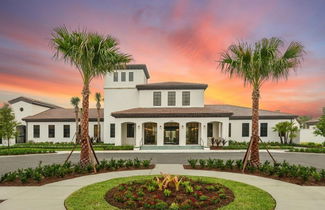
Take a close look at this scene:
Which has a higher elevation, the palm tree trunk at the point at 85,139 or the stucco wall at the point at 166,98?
the stucco wall at the point at 166,98

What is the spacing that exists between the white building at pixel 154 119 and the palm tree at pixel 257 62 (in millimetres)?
13806

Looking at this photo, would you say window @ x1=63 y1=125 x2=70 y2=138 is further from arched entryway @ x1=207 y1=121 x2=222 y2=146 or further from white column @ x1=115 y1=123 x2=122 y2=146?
arched entryway @ x1=207 y1=121 x2=222 y2=146

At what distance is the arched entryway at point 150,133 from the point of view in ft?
94.2

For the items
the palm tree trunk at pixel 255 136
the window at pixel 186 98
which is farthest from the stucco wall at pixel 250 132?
the palm tree trunk at pixel 255 136

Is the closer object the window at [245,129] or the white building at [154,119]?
the white building at [154,119]

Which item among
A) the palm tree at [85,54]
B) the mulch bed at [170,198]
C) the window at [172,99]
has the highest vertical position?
the palm tree at [85,54]

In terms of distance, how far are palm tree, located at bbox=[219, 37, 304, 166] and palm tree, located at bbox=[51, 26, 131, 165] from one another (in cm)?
710

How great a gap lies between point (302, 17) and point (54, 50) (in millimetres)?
18806

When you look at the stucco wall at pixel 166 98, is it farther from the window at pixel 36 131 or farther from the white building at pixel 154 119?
the window at pixel 36 131

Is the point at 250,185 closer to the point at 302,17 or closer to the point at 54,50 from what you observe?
the point at 54,50

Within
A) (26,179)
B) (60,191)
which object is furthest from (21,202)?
(26,179)

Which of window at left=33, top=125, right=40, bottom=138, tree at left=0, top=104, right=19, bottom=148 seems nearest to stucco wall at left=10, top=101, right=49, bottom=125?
window at left=33, top=125, right=40, bottom=138

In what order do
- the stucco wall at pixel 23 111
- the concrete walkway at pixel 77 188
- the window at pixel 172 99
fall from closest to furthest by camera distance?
1. the concrete walkway at pixel 77 188
2. the window at pixel 172 99
3. the stucco wall at pixel 23 111

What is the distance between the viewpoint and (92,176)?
991 centimetres
